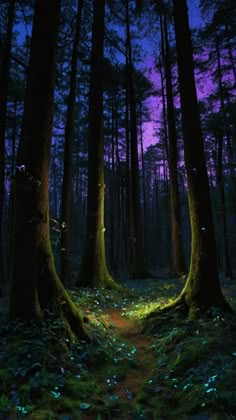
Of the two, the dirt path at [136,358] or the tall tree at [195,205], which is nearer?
the dirt path at [136,358]

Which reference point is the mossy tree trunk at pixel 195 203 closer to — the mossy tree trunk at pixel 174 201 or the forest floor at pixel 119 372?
the forest floor at pixel 119 372

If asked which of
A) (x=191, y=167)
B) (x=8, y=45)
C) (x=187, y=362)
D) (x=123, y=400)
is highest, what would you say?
(x=8, y=45)

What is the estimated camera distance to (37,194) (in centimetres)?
497

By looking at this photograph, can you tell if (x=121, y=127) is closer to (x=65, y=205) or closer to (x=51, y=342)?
(x=65, y=205)

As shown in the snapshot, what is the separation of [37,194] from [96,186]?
5.70 meters

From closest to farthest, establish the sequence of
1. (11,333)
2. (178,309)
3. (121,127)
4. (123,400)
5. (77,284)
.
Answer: (123,400) → (11,333) → (178,309) → (77,284) → (121,127)

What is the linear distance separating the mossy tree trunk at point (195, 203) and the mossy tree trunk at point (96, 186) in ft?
13.2

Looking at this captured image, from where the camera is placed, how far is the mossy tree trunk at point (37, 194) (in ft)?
15.6

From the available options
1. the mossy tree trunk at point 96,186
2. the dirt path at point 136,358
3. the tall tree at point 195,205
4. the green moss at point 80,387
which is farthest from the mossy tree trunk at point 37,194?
the mossy tree trunk at point 96,186

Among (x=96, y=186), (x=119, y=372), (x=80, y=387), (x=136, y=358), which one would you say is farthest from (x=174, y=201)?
(x=80, y=387)

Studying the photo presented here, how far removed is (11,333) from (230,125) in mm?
18073

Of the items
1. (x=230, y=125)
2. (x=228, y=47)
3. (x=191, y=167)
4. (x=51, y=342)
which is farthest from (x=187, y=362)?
(x=230, y=125)

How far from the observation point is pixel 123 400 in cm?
364

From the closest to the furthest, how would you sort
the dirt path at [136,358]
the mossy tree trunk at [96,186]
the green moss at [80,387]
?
the green moss at [80,387], the dirt path at [136,358], the mossy tree trunk at [96,186]
